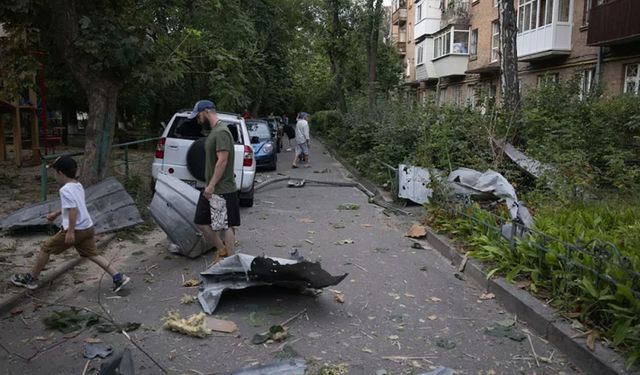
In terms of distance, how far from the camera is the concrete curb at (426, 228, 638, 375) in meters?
3.84

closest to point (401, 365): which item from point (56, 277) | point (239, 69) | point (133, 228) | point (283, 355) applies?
point (283, 355)

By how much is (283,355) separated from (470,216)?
404 cm

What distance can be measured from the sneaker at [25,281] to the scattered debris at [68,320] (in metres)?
0.73

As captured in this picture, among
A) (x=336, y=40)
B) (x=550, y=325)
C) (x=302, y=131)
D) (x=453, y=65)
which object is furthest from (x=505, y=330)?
(x=453, y=65)

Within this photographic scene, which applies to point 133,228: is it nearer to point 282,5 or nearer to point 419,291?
point 419,291

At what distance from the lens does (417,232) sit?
846 cm

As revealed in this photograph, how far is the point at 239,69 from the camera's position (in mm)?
17531

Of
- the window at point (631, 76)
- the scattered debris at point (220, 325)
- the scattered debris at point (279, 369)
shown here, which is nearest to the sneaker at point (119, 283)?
the scattered debris at point (220, 325)

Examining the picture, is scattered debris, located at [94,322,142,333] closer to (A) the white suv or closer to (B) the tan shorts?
(B) the tan shorts

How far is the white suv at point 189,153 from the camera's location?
9.65 m

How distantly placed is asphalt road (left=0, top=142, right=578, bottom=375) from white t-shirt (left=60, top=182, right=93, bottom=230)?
0.74 m

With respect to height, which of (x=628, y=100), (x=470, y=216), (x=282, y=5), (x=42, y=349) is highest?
(x=282, y=5)

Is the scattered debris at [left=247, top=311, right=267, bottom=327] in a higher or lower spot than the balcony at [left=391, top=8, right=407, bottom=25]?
lower

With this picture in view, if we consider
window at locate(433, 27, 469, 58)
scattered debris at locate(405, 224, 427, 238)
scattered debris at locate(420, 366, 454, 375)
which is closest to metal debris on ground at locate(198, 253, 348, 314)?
scattered debris at locate(420, 366, 454, 375)
